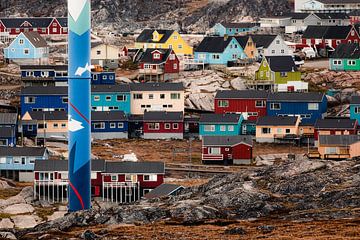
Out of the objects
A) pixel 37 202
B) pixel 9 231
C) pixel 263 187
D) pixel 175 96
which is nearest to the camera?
pixel 9 231

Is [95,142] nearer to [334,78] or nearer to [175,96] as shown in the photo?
[175,96]

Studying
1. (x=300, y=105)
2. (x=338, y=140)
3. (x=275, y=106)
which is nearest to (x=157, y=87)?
(x=275, y=106)

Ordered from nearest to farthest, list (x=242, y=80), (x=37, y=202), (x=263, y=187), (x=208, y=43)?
1. (x=263, y=187)
2. (x=37, y=202)
3. (x=242, y=80)
4. (x=208, y=43)

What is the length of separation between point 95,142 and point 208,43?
28909mm

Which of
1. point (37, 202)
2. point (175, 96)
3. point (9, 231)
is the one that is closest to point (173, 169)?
point (37, 202)

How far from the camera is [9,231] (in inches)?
1854

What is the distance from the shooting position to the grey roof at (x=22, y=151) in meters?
78.3

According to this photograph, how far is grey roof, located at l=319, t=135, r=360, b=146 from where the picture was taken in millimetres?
82375

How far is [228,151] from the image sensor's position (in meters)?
83.6

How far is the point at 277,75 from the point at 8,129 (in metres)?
27.8

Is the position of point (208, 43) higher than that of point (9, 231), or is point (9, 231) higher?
point (208, 43)

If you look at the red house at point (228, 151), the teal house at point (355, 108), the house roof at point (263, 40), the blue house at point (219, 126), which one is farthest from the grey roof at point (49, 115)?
the house roof at point (263, 40)

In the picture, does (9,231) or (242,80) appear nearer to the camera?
(9,231)

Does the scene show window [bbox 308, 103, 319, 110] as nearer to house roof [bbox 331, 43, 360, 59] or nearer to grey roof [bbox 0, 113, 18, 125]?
house roof [bbox 331, 43, 360, 59]
